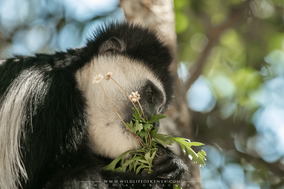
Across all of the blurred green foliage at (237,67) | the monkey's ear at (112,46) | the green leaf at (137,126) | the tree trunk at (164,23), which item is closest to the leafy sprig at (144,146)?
the green leaf at (137,126)

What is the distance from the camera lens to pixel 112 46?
1.46 metres

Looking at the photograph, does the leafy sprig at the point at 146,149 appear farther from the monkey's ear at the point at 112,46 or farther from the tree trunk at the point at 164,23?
the tree trunk at the point at 164,23

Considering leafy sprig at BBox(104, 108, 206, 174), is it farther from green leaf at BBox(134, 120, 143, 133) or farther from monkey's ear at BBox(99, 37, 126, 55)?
monkey's ear at BBox(99, 37, 126, 55)

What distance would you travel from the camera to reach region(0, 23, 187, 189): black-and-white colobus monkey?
3.33 feet

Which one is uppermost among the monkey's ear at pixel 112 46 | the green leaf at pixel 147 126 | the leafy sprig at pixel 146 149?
the monkey's ear at pixel 112 46

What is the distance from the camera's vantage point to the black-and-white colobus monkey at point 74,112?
102 centimetres

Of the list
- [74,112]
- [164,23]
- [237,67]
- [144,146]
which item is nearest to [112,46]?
[74,112]

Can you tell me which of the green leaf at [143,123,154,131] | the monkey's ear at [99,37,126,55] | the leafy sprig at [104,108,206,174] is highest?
the monkey's ear at [99,37,126,55]

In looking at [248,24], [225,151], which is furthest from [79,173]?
[248,24]

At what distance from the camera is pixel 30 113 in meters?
1.03

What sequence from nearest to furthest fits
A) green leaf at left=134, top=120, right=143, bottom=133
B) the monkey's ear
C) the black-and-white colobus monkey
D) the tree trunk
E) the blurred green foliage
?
the black-and-white colobus monkey, green leaf at left=134, top=120, right=143, bottom=133, the monkey's ear, the tree trunk, the blurred green foliage

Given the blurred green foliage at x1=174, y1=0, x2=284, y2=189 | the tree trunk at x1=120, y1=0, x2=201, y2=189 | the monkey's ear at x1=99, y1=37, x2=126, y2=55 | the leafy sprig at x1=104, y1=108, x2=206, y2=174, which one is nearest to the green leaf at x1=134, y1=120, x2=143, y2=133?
the leafy sprig at x1=104, y1=108, x2=206, y2=174

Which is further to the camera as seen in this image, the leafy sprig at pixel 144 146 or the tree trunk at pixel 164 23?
the tree trunk at pixel 164 23

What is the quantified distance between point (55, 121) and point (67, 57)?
1.35ft
